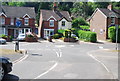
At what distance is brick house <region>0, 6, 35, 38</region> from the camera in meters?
45.2

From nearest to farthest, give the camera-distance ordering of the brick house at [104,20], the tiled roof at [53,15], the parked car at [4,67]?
1. the parked car at [4,67]
2. the brick house at [104,20]
3. the tiled roof at [53,15]

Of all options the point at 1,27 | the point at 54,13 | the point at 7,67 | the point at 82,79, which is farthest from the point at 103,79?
the point at 54,13

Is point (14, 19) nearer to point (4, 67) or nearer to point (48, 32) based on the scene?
point (48, 32)

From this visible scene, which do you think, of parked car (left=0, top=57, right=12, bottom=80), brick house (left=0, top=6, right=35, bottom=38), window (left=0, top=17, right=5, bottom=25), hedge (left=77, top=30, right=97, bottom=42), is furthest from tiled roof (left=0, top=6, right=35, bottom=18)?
parked car (left=0, top=57, right=12, bottom=80)

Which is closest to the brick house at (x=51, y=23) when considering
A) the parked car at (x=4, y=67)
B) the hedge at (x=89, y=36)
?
the hedge at (x=89, y=36)

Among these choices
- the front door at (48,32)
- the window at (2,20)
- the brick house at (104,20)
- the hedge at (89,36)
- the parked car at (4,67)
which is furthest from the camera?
the front door at (48,32)

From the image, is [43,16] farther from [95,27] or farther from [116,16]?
[116,16]

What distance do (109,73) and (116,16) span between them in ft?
117

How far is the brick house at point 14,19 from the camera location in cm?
4522

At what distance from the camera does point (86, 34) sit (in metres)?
40.5

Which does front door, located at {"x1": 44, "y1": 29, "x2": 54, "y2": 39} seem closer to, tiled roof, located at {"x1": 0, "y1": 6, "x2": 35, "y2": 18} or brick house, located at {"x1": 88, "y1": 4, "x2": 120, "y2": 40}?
tiled roof, located at {"x1": 0, "y1": 6, "x2": 35, "y2": 18}

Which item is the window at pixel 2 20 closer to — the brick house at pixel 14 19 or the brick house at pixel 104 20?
the brick house at pixel 14 19

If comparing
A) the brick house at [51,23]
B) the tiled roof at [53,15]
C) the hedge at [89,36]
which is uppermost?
the tiled roof at [53,15]

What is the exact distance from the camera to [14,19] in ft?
151
